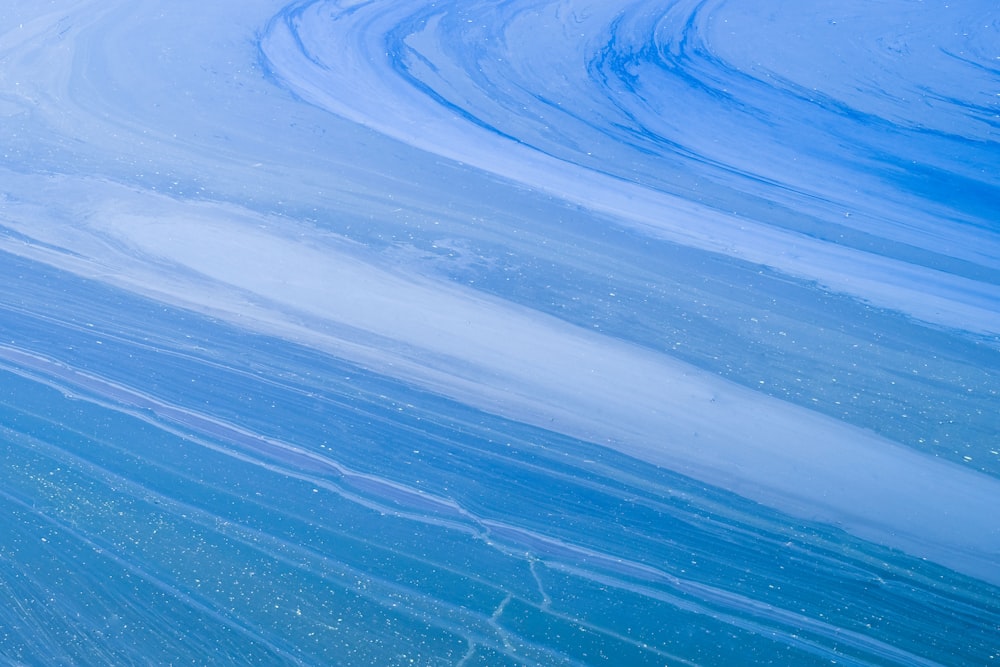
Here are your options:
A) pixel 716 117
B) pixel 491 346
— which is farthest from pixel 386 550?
pixel 716 117

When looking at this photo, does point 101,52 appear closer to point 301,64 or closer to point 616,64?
point 301,64

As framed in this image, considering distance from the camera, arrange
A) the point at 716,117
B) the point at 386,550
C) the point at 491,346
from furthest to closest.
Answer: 1. the point at 716,117
2. the point at 491,346
3. the point at 386,550

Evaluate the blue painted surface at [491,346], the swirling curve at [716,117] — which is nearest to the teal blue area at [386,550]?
the blue painted surface at [491,346]

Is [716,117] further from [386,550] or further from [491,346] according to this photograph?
[386,550]

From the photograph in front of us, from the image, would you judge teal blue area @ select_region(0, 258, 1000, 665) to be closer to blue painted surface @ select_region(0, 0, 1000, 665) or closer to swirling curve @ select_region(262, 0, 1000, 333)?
blue painted surface @ select_region(0, 0, 1000, 665)

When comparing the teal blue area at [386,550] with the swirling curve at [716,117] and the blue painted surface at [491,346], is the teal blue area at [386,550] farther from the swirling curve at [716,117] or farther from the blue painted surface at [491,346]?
the swirling curve at [716,117]

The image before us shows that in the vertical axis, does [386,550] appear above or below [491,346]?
below

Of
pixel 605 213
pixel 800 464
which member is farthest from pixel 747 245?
pixel 800 464

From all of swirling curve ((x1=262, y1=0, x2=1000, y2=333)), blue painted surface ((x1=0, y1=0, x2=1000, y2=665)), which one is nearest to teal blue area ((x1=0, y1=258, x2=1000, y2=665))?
blue painted surface ((x1=0, y1=0, x2=1000, y2=665))
